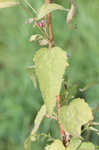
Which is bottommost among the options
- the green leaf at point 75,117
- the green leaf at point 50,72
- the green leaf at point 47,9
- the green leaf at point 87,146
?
the green leaf at point 87,146

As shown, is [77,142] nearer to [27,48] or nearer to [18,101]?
[18,101]

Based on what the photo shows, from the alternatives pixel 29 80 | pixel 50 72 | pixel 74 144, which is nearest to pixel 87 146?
pixel 74 144

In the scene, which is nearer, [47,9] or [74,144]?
[47,9]

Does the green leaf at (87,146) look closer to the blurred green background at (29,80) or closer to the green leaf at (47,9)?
the green leaf at (47,9)

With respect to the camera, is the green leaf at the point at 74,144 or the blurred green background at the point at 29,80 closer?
the green leaf at the point at 74,144

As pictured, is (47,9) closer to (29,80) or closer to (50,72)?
(50,72)

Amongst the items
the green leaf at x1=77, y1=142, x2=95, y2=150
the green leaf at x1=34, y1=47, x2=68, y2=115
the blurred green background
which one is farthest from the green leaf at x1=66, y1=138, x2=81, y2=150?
the blurred green background

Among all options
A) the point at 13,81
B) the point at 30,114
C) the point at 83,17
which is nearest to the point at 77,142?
the point at 30,114

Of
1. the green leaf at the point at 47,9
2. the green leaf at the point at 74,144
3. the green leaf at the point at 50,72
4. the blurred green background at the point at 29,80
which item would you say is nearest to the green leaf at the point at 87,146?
the green leaf at the point at 74,144
